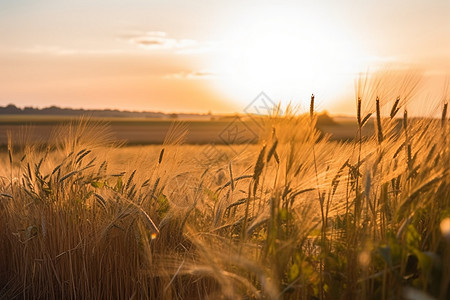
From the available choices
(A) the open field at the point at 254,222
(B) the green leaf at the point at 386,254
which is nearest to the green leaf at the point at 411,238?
(A) the open field at the point at 254,222

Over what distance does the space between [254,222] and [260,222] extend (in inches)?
1.2

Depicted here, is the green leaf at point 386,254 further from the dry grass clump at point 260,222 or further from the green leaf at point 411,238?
the green leaf at point 411,238

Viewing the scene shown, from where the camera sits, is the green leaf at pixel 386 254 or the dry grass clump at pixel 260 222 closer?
the green leaf at pixel 386 254

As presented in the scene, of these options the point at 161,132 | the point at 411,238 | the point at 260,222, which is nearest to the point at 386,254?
the point at 411,238

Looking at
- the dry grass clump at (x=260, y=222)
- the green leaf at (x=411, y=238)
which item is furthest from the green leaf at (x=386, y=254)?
the green leaf at (x=411, y=238)

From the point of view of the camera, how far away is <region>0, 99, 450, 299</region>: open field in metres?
1.72

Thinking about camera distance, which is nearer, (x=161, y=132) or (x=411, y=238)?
(x=411, y=238)

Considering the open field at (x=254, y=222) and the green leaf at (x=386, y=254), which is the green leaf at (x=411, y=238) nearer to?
the open field at (x=254, y=222)

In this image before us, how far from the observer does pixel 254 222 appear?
5.76 feet

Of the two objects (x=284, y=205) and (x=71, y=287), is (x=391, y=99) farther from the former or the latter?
(x=71, y=287)

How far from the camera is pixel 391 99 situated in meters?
2.24

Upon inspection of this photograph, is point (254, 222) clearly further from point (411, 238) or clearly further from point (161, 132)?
point (161, 132)

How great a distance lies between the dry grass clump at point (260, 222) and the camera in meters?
1.72

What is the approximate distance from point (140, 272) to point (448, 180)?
153cm
